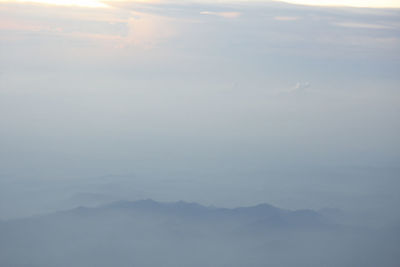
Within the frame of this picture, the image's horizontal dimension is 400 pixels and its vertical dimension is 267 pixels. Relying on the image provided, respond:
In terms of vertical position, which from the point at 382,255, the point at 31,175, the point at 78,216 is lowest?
the point at 382,255

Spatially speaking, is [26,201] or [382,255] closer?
[382,255]

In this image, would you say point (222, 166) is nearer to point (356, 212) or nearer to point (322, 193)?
point (322, 193)

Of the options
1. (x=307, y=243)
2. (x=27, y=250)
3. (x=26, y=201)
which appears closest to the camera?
(x=27, y=250)

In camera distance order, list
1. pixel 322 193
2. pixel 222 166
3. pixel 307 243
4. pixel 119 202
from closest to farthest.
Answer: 1. pixel 307 243
2. pixel 119 202
3. pixel 322 193
4. pixel 222 166

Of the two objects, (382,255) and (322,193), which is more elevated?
(322,193)

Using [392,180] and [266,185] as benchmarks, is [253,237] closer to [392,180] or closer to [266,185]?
[266,185]

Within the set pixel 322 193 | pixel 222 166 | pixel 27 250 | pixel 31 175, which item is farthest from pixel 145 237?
pixel 222 166
